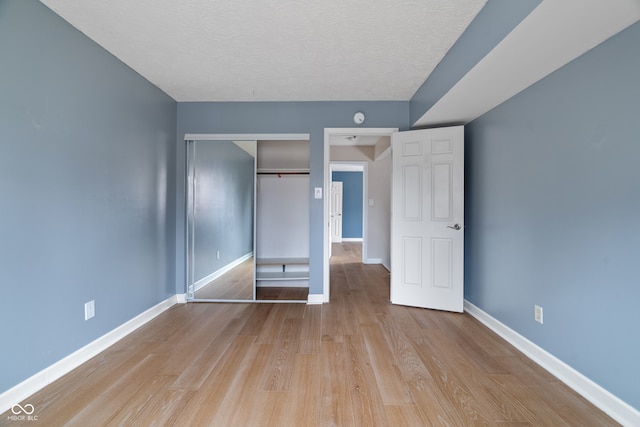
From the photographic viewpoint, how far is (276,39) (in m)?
2.14

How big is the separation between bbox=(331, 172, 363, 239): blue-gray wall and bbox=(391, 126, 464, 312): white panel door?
19.6ft

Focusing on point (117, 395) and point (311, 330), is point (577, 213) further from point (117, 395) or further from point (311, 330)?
point (117, 395)

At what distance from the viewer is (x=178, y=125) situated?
3.42 meters

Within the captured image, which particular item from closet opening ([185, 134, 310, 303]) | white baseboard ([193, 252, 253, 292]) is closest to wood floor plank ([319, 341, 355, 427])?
closet opening ([185, 134, 310, 303])

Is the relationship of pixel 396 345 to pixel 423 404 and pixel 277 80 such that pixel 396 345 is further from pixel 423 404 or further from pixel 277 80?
pixel 277 80

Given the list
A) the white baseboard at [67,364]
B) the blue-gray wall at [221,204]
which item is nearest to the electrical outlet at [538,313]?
the blue-gray wall at [221,204]

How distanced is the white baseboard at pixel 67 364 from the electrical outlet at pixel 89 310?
0.69ft

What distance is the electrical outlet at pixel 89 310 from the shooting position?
208cm

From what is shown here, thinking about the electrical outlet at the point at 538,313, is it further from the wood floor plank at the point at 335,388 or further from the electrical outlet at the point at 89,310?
the electrical outlet at the point at 89,310

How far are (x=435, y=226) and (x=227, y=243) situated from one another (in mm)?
2775

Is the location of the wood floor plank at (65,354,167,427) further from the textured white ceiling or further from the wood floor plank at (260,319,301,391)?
the textured white ceiling

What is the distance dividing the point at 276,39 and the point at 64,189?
6.13 ft

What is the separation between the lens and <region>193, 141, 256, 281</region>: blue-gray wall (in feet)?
11.7

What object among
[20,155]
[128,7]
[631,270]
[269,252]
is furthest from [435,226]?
[20,155]
